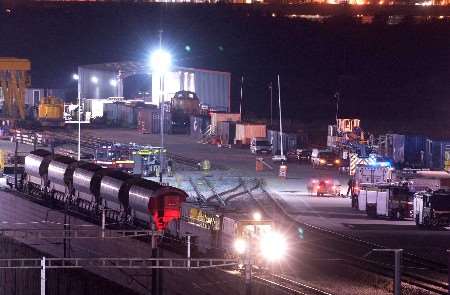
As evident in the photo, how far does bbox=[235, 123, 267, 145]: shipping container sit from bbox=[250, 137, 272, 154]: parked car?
2794 mm

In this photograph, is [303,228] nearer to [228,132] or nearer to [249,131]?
[249,131]

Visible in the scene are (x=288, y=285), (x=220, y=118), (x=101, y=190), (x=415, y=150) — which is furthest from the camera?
(x=220, y=118)

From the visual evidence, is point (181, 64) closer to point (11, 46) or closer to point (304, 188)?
point (11, 46)

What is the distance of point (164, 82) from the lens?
A: 8019cm

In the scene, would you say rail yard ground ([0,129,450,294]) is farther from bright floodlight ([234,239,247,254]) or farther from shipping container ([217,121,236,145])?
shipping container ([217,121,236,145])

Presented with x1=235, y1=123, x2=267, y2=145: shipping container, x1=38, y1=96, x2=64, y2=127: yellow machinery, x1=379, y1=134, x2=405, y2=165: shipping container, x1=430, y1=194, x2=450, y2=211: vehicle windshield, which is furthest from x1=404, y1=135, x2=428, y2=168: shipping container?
x1=38, y1=96, x2=64, y2=127: yellow machinery

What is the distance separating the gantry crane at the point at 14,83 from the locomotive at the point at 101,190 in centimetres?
3450

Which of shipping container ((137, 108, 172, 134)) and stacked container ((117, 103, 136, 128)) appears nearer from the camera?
shipping container ((137, 108, 172, 134))

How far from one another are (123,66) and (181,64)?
21.8ft

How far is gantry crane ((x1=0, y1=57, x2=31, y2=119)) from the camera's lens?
76.3 meters

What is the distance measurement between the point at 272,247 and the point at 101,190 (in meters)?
9.85

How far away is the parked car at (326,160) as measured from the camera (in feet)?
169

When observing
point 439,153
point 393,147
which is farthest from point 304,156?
point 439,153

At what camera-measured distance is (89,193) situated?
35281mm
